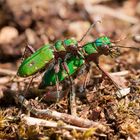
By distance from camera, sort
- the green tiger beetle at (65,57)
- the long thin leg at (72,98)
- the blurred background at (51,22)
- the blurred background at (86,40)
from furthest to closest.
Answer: the blurred background at (51,22) < the green tiger beetle at (65,57) < the long thin leg at (72,98) < the blurred background at (86,40)

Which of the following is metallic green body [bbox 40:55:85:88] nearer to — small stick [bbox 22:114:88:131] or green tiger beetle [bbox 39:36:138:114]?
green tiger beetle [bbox 39:36:138:114]

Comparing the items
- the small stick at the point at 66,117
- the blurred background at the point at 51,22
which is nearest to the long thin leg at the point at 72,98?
the small stick at the point at 66,117

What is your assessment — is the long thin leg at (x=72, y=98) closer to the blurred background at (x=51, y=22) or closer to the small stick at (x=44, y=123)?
the small stick at (x=44, y=123)

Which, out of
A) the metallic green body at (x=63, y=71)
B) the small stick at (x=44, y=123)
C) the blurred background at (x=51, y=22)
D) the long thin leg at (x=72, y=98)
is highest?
the blurred background at (x=51, y=22)

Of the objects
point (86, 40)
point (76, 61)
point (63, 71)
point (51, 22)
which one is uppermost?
point (51, 22)

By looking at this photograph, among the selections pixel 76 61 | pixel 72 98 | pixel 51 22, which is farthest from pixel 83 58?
pixel 51 22

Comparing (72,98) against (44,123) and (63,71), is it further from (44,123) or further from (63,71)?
(44,123)

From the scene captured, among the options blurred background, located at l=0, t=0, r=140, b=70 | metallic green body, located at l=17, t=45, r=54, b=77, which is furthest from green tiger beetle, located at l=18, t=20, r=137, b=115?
blurred background, located at l=0, t=0, r=140, b=70

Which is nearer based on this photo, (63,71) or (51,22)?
(63,71)

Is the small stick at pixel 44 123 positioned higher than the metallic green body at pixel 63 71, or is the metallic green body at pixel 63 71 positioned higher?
the metallic green body at pixel 63 71
